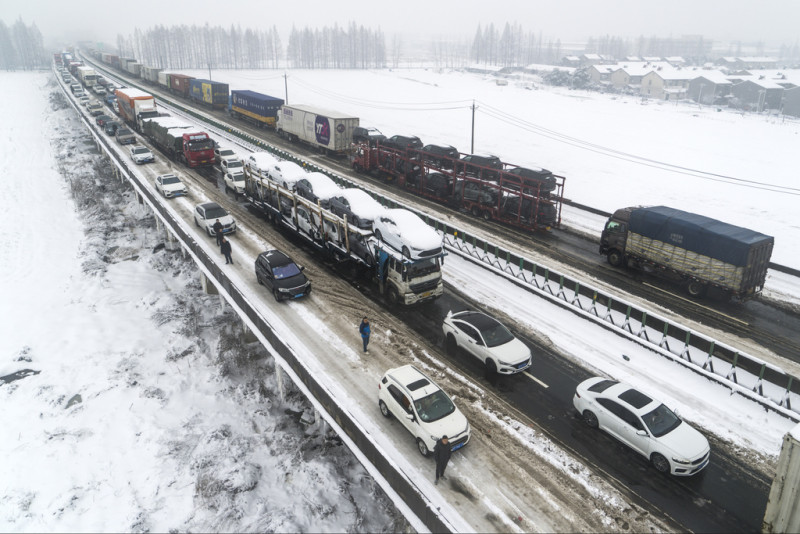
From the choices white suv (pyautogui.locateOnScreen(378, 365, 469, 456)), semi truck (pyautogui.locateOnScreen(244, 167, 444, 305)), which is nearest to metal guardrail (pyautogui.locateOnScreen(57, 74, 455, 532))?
white suv (pyautogui.locateOnScreen(378, 365, 469, 456))

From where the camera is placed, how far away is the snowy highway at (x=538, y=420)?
11945 mm

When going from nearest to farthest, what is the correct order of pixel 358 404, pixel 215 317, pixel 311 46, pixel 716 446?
pixel 716 446
pixel 358 404
pixel 215 317
pixel 311 46

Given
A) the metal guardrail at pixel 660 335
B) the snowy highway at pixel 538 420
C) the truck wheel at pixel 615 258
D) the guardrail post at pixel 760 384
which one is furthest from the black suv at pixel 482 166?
the guardrail post at pixel 760 384

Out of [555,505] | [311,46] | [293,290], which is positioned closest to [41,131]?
[293,290]

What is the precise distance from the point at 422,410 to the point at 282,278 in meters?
10.6

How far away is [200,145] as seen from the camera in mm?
42156

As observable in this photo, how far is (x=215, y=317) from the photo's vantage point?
26.6 m

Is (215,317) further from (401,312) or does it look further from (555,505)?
(555,505)

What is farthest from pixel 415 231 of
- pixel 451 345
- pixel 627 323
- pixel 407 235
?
pixel 627 323

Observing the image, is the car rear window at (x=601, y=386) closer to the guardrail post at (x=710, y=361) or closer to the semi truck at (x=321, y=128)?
the guardrail post at (x=710, y=361)

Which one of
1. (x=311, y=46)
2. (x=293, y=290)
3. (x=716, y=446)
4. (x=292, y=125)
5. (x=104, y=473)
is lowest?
(x=104, y=473)

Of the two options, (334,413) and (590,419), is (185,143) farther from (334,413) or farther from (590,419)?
(590,419)

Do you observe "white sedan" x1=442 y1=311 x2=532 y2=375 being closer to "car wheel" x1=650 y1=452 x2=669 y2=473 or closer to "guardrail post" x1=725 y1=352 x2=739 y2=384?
"car wheel" x1=650 y1=452 x2=669 y2=473

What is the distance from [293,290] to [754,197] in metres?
42.6
